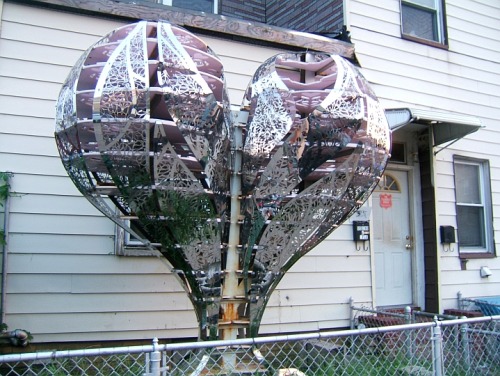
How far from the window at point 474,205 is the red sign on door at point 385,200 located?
3.68 feet

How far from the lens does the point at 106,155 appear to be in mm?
3072

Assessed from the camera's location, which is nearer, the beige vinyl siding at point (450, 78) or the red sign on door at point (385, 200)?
the beige vinyl siding at point (450, 78)

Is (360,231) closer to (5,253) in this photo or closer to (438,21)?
(438,21)

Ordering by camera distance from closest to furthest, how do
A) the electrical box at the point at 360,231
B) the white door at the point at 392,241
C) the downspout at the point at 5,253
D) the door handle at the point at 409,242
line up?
the downspout at the point at 5,253, the electrical box at the point at 360,231, the white door at the point at 392,241, the door handle at the point at 409,242

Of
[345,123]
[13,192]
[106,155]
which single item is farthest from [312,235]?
[13,192]

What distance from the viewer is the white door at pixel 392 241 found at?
6.82 meters

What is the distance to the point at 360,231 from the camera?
631 cm

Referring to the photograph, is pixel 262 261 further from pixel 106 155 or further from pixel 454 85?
pixel 454 85

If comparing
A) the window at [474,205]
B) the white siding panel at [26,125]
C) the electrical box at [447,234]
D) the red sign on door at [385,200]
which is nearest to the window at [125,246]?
the white siding panel at [26,125]

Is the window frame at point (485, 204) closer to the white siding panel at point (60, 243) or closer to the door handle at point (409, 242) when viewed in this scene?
the door handle at point (409, 242)

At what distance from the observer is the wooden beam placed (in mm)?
5273

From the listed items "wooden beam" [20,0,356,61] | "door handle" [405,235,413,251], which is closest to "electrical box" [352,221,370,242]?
"door handle" [405,235,413,251]

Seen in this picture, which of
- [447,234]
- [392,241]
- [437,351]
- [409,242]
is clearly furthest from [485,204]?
[437,351]

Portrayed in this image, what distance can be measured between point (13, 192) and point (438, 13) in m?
6.34
